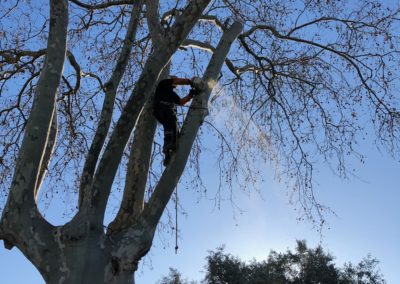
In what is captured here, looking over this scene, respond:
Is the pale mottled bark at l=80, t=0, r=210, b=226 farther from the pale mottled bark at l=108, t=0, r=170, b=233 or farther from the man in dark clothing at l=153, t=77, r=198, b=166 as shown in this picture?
the man in dark clothing at l=153, t=77, r=198, b=166

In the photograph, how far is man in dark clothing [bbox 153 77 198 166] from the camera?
6.42 meters

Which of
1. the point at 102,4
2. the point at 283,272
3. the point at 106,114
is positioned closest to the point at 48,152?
the point at 106,114

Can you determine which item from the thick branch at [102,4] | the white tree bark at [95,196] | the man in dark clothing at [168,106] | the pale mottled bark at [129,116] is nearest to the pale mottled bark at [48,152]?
the white tree bark at [95,196]

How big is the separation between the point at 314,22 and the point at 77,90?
4408 mm

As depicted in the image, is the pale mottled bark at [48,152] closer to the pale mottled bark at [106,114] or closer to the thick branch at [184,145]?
the pale mottled bark at [106,114]

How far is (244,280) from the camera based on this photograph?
73.6 ft

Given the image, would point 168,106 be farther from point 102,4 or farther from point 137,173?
point 102,4

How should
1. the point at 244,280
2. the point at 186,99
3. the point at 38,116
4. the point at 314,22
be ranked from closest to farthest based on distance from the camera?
the point at 38,116 → the point at 186,99 → the point at 314,22 → the point at 244,280

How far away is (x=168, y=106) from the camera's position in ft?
21.8

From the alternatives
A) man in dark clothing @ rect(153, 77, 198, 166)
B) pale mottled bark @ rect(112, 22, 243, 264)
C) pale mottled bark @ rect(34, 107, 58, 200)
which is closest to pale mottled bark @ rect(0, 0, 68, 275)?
pale mottled bark @ rect(34, 107, 58, 200)

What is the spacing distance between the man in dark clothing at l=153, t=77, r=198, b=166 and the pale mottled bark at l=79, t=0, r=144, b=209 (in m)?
0.53

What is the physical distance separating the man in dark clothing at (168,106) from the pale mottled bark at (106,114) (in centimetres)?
53

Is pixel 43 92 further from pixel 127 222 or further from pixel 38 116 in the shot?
pixel 127 222

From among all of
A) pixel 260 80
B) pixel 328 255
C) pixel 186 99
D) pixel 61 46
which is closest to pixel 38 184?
pixel 61 46
